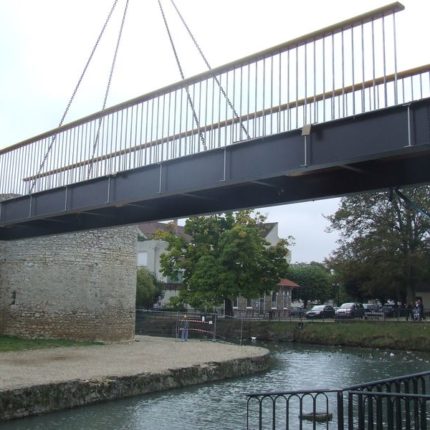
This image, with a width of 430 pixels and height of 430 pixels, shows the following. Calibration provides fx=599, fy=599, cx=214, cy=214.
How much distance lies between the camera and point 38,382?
14.1m

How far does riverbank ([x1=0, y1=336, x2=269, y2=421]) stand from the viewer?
13.7 metres

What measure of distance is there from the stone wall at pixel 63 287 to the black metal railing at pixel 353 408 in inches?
522

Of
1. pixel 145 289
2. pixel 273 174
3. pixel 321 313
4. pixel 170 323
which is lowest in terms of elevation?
pixel 170 323

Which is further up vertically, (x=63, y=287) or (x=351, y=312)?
(x=63, y=287)

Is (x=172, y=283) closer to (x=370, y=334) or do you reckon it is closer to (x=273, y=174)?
(x=370, y=334)

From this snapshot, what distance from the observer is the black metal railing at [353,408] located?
719 cm

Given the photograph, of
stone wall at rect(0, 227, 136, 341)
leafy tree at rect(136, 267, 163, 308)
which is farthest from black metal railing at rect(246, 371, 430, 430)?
leafy tree at rect(136, 267, 163, 308)

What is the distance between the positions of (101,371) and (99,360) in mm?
3274

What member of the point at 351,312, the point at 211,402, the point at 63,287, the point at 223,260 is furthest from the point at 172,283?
the point at 211,402

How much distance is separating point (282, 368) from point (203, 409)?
9.61m

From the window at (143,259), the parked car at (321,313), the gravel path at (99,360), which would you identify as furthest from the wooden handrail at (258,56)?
the window at (143,259)

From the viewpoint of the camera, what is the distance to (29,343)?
2402cm

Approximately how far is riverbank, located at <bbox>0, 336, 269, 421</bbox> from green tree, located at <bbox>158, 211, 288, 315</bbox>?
1431cm

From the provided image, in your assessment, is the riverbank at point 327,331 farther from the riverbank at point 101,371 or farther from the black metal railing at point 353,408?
the black metal railing at point 353,408
